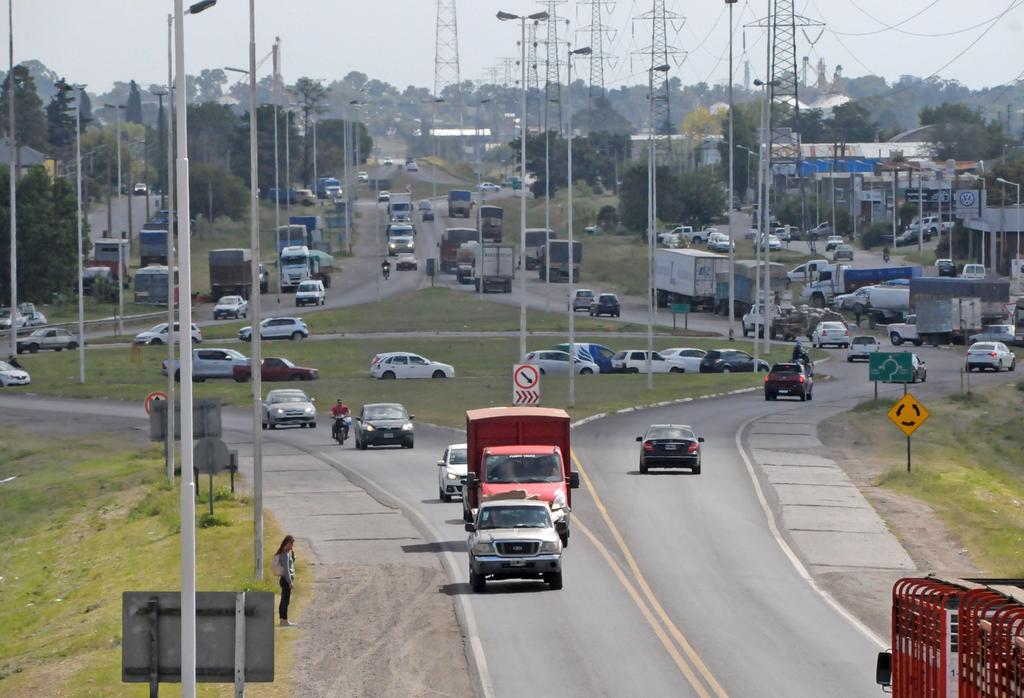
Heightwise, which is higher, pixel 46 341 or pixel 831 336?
pixel 831 336

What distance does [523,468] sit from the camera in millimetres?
34531

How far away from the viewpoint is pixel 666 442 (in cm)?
4600

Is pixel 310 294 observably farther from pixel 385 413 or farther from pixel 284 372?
pixel 385 413

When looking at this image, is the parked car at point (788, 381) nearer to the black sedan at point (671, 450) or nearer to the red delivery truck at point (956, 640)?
the black sedan at point (671, 450)

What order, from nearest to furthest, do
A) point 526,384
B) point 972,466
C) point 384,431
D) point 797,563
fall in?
point 797,563 → point 526,384 → point 384,431 → point 972,466

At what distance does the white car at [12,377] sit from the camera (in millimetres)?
75450

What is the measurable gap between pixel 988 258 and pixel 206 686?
11695cm

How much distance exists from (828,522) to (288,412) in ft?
85.9

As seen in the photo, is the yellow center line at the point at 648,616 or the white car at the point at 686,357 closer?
the yellow center line at the point at 648,616

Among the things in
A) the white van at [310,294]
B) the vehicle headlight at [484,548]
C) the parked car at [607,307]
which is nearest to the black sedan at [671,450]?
the vehicle headlight at [484,548]

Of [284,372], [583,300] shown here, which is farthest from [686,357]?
[583,300]

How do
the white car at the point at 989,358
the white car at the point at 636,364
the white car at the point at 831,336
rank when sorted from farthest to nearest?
1. the white car at the point at 831,336
2. the white car at the point at 636,364
3. the white car at the point at 989,358

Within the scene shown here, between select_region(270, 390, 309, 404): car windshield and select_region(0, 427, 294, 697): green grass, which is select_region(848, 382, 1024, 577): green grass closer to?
select_region(0, 427, 294, 697): green grass

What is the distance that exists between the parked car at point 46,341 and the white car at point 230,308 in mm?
15224
